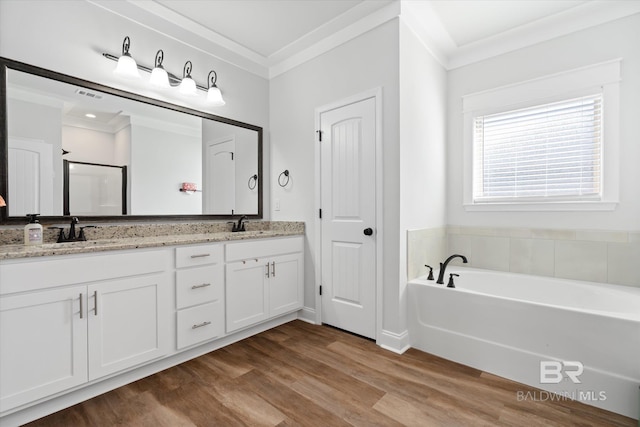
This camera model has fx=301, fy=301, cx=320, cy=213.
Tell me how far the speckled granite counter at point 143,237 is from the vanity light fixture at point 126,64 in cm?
113

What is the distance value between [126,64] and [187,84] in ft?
1.53

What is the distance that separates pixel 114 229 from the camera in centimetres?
222

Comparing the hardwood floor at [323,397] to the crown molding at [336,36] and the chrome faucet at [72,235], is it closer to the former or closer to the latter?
the chrome faucet at [72,235]

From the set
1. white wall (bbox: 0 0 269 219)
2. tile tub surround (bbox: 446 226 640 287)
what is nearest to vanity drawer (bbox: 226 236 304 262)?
white wall (bbox: 0 0 269 219)

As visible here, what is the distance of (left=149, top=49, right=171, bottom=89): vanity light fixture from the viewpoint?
236 cm

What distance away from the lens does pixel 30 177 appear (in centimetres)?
190

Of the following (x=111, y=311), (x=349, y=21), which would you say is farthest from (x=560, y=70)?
(x=111, y=311)

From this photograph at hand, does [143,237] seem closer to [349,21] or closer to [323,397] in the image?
[323,397]

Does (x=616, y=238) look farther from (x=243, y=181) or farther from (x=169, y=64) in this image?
(x=169, y=64)

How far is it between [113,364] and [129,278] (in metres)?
0.49

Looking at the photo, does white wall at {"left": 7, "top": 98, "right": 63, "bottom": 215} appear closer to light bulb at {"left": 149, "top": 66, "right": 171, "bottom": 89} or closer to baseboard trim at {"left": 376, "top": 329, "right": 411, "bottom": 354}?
light bulb at {"left": 149, "top": 66, "right": 171, "bottom": 89}

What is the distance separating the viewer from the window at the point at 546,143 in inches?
93.2

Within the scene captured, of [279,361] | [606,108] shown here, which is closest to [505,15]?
[606,108]

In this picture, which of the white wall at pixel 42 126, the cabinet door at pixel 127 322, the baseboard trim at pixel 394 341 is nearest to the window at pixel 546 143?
the baseboard trim at pixel 394 341
